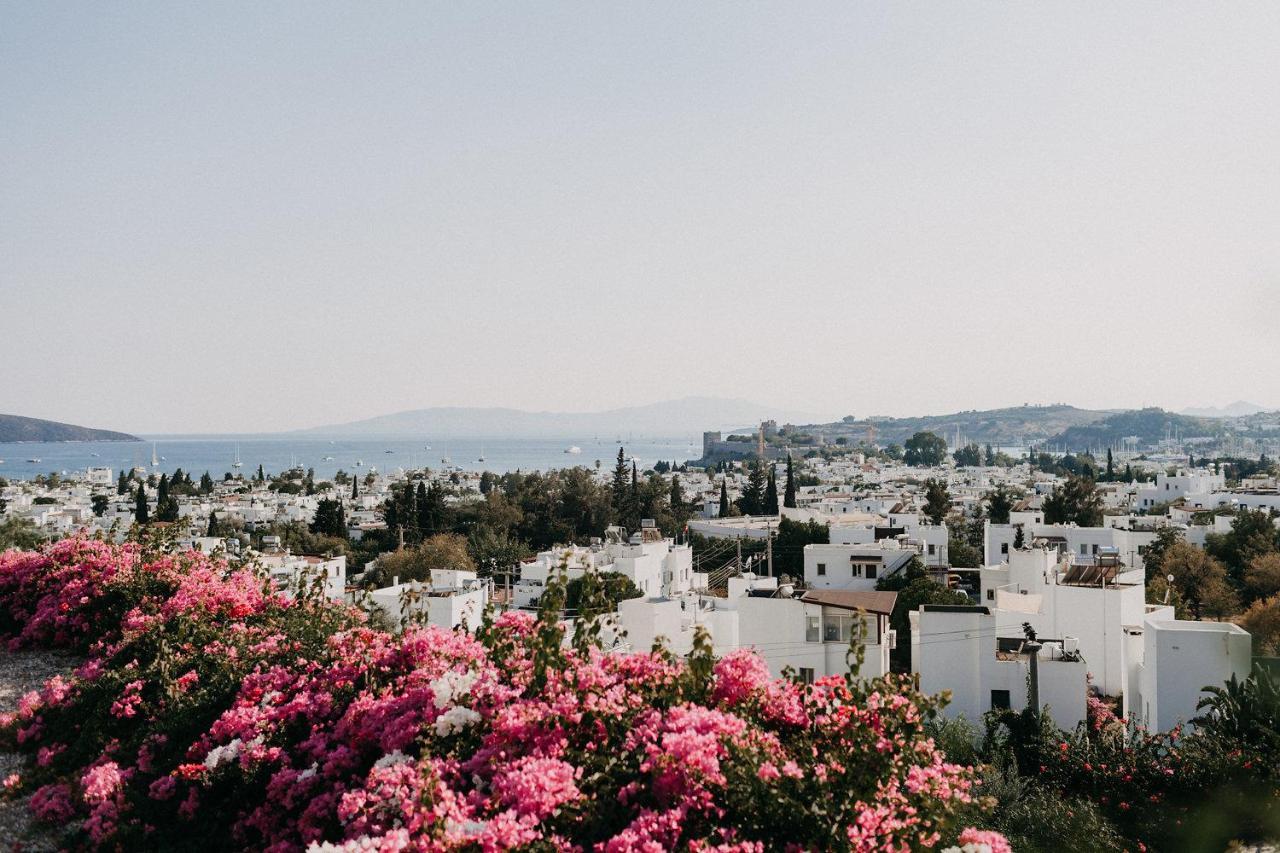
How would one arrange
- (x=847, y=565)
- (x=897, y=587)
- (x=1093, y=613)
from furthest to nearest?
(x=847, y=565) → (x=897, y=587) → (x=1093, y=613)

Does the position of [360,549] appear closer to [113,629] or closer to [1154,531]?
[1154,531]

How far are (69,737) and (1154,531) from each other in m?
37.3

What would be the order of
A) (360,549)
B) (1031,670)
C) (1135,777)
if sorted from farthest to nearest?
(360,549) → (1031,670) → (1135,777)

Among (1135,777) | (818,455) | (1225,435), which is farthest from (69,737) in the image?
(1225,435)

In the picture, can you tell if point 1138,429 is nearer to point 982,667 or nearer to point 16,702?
point 982,667

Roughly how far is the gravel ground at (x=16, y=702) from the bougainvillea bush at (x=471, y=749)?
9 cm

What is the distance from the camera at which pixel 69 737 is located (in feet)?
15.7

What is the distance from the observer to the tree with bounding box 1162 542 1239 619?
24.4m

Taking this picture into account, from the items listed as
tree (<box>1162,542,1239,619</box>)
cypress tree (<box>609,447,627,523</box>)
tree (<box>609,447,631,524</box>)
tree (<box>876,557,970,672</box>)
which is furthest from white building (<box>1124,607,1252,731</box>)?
cypress tree (<box>609,447,627,523</box>)

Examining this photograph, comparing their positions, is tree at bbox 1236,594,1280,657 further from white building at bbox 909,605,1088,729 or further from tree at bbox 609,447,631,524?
tree at bbox 609,447,631,524

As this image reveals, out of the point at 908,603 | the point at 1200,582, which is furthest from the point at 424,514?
the point at 1200,582

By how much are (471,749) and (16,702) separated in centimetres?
394

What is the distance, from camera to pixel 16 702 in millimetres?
5562

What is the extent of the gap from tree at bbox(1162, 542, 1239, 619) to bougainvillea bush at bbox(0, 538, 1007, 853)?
24.7 m
